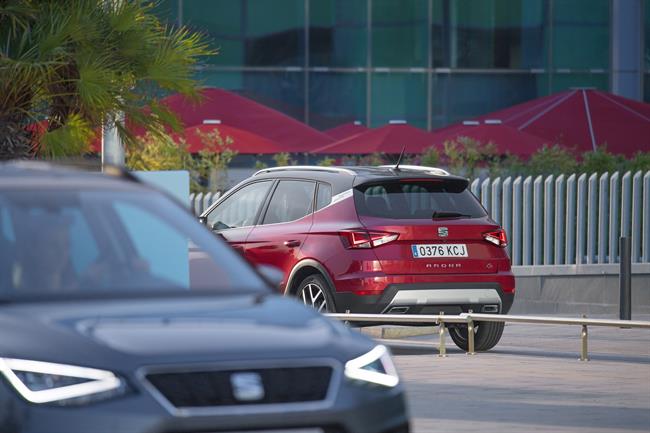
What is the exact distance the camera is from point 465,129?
26562 mm

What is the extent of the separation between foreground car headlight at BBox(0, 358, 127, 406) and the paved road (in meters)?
4.16

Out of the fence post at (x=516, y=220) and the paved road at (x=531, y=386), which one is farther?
the fence post at (x=516, y=220)

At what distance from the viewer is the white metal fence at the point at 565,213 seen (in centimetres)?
2033

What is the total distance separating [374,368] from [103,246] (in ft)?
4.14

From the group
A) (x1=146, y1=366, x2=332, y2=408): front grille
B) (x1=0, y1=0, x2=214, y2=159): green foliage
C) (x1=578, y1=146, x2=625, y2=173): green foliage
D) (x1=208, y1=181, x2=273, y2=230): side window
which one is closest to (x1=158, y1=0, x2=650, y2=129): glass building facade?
(x1=578, y1=146, x2=625, y2=173): green foliage

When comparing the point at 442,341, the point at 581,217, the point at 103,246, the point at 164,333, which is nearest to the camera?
the point at 164,333

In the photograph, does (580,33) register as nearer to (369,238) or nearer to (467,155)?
(467,155)

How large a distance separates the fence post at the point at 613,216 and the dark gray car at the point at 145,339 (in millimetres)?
14479

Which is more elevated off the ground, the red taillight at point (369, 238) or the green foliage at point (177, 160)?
the green foliage at point (177, 160)

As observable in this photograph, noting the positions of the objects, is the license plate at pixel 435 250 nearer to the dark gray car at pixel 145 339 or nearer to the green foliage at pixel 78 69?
the green foliage at pixel 78 69

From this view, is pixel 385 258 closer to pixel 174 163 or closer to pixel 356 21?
pixel 174 163

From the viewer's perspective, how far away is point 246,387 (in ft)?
17.3

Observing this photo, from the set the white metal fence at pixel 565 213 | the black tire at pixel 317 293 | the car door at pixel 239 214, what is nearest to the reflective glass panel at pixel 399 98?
the white metal fence at pixel 565 213

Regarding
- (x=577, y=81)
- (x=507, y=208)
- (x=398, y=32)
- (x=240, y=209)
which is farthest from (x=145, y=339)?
(x=577, y=81)
